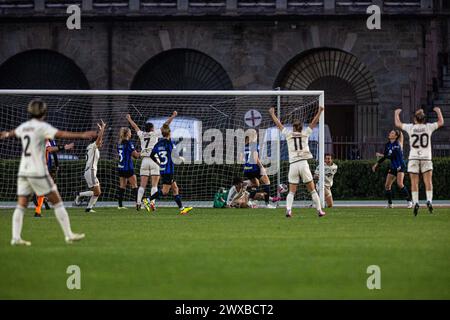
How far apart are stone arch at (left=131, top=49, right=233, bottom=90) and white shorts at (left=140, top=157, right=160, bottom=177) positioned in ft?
61.1

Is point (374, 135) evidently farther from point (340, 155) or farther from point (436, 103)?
point (340, 155)

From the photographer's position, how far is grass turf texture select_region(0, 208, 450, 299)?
11195 millimetres

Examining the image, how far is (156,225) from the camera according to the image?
67.9 ft

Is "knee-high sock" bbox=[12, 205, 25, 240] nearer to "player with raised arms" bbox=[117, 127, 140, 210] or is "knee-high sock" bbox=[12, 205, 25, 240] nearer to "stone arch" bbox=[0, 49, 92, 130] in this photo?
"player with raised arms" bbox=[117, 127, 140, 210]

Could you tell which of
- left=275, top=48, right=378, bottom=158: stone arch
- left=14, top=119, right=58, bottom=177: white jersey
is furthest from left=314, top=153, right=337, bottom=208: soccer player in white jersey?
left=275, top=48, right=378, bottom=158: stone arch

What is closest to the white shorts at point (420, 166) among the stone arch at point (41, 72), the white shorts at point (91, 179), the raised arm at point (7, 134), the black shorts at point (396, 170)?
the black shorts at point (396, 170)

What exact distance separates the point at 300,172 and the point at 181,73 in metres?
24.1

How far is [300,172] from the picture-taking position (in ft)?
74.0

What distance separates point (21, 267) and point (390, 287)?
4279 mm

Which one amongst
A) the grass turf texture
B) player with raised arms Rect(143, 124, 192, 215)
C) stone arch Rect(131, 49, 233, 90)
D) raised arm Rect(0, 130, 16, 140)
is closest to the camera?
the grass turf texture

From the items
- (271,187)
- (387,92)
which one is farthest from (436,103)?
(271,187)

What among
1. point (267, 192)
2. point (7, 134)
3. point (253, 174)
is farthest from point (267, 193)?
point (7, 134)
